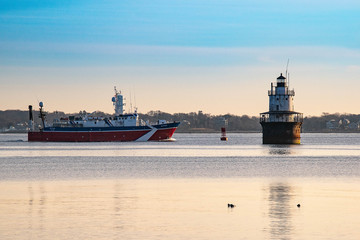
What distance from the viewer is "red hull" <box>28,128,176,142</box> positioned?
5866 inches

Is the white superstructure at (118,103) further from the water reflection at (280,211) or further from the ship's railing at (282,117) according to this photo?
the water reflection at (280,211)

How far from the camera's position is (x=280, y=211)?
27266mm

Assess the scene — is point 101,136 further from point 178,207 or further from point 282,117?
point 178,207

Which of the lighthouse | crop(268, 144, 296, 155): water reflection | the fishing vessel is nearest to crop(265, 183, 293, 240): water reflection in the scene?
crop(268, 144, 296, 155): water reflection

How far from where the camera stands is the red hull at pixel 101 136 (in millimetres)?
149000

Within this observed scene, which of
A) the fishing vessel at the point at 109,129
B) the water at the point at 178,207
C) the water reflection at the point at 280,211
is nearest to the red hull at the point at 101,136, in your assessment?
the fishing vessel at the point at 109,129

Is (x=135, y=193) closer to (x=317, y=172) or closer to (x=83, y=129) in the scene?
(x=317, y=172)

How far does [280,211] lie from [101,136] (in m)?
126

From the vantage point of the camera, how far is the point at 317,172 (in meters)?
53.2

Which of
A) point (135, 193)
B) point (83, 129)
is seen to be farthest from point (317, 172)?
point (83, 129)

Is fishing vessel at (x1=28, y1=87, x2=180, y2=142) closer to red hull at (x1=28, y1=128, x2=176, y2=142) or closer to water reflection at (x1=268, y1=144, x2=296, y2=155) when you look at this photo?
red hull at (x1=28, y1=128, x2=176, y2=142)

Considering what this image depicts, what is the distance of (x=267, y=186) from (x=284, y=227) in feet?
54.6

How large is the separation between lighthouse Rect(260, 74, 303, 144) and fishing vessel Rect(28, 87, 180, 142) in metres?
40.5

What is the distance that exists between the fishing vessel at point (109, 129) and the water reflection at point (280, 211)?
111 meters
